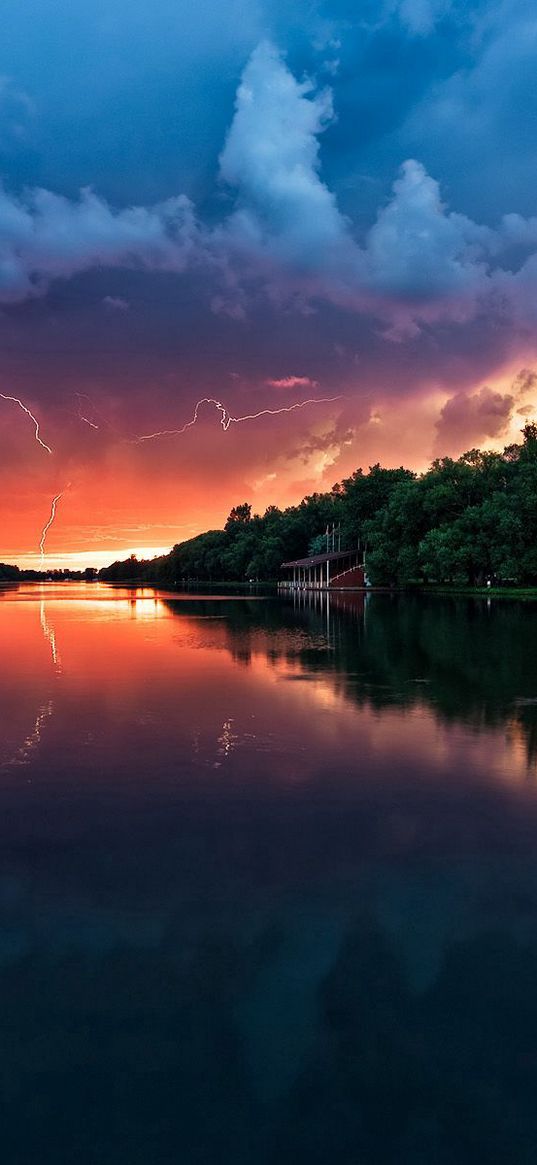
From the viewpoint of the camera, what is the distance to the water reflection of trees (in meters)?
15.9

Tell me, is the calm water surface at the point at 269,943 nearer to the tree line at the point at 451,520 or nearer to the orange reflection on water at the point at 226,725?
the orange reflection on water at the point at 226,725

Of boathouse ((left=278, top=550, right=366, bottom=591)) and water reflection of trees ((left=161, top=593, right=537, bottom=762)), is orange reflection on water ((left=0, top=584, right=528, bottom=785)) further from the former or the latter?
boathouse ((left=278, top=550, right=366, bottom=591))

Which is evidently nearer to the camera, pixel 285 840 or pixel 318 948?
pixel 318 948

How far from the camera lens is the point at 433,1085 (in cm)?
438

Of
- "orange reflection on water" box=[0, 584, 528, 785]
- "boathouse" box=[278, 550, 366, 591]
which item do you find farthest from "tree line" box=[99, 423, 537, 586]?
"orange reflection on water" box=[0, 584, 528, 785]

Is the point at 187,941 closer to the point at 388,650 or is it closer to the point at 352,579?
the point at 388,650

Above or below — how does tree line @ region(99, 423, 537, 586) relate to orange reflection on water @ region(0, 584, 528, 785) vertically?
above

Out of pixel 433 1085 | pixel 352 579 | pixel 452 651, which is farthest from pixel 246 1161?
pixel 352 579

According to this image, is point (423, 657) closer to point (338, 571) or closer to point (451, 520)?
point (451, 520)

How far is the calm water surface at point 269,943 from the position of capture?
165 inches

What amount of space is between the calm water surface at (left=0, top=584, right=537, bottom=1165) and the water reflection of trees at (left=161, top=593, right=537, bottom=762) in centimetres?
192

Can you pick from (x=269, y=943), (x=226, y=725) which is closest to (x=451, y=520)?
(x=226, y=725)

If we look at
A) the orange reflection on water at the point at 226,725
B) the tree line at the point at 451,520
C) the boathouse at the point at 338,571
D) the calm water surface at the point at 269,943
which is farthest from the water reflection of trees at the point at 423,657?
the boathouse at the point at 338,571

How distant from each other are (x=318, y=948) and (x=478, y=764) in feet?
19.6
